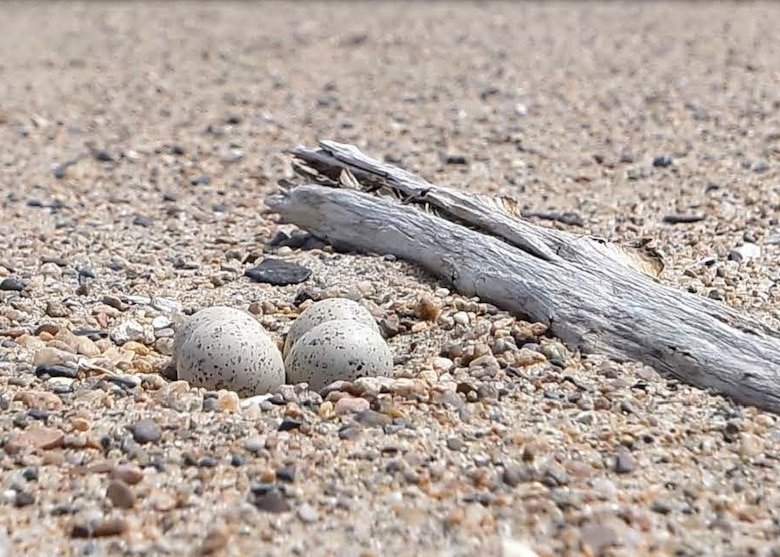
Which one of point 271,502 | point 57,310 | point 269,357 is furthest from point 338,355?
point 57,310

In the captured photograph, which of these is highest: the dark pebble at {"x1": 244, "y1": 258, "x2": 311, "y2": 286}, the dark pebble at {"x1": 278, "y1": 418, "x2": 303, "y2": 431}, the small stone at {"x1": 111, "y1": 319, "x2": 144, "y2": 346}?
the dark pebble at {"x1": 278, "y1": 418, "x2": 303, "y2": 431}

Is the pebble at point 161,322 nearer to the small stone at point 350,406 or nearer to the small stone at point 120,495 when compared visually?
the small stone at point 350,406

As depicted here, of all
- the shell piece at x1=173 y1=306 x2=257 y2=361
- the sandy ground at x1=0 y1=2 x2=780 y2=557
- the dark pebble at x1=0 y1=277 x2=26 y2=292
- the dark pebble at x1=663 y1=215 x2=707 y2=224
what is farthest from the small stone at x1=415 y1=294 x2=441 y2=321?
the dark pebble at x1=663 y1=215 x2=707 y2=224

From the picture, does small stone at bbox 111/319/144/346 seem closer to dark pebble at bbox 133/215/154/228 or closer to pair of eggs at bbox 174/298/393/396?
pair of eggs at bbox 174/298/393/396

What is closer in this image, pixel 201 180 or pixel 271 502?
pixel 271 502

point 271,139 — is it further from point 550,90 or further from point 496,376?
point 496,376

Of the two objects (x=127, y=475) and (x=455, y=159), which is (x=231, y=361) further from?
(x=455, y=159)
